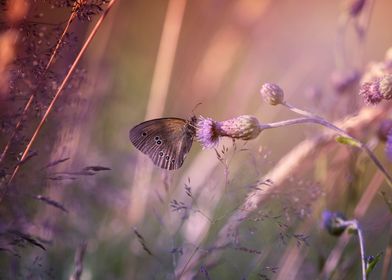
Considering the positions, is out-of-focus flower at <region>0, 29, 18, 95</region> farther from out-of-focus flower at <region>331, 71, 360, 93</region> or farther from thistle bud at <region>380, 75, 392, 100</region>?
out-of-focus flower at <region>331, 71, 360, 93</region>

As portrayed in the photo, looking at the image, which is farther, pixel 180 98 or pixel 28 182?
pixel 180 98

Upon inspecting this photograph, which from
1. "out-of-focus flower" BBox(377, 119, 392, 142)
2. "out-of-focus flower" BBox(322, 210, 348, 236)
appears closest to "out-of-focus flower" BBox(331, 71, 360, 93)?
"out-of-focus flower" BBox(377, 119, 392, 142)

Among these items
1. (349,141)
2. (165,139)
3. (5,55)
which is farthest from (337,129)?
(5,55)

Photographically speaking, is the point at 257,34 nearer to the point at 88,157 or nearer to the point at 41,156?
the point at 88,157

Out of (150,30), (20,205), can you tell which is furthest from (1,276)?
(150,30)

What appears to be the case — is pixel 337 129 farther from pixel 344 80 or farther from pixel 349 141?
pixel 344 80

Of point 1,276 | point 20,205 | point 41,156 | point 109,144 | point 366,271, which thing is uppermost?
point 109,144

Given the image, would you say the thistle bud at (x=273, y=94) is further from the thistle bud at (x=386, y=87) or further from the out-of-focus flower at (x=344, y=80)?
the out-of-focus flower at (x=344, y=80)

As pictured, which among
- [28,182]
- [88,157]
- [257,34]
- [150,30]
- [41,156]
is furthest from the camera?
[150,30]
